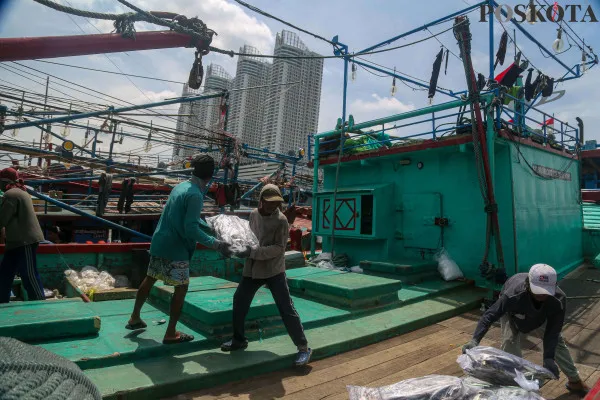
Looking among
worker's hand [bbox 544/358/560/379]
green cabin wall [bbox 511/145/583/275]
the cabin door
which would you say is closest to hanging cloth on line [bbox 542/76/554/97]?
green cabin wall [bbox 511/145/583/275]

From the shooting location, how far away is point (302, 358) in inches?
140

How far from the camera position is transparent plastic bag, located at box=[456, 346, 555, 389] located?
2.80 m

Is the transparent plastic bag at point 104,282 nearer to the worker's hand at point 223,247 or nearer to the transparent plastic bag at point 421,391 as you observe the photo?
the worker's hand at point 223,247

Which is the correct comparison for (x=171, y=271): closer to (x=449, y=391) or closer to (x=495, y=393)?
(x=449, y=391)

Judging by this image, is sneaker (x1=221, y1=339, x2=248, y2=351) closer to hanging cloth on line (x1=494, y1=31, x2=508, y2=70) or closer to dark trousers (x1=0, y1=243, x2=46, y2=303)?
dark trousers (x1=0, y1=243, x2=46, y2=303)

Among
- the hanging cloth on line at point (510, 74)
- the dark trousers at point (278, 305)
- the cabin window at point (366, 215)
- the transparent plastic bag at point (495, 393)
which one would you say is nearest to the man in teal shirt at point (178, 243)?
the dark trousers at point (278, 305)

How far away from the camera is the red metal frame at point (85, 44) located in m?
3.70

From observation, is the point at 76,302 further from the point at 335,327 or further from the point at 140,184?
the point at 140,184

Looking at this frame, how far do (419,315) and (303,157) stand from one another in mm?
13534

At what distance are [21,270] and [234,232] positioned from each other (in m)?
3.24

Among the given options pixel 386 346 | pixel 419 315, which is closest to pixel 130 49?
pixel 386 346

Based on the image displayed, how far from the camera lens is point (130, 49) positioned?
5066mm

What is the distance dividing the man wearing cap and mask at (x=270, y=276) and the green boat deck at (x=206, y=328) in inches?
8.0

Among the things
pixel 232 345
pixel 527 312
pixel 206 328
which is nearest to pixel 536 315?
pixel 527 312
